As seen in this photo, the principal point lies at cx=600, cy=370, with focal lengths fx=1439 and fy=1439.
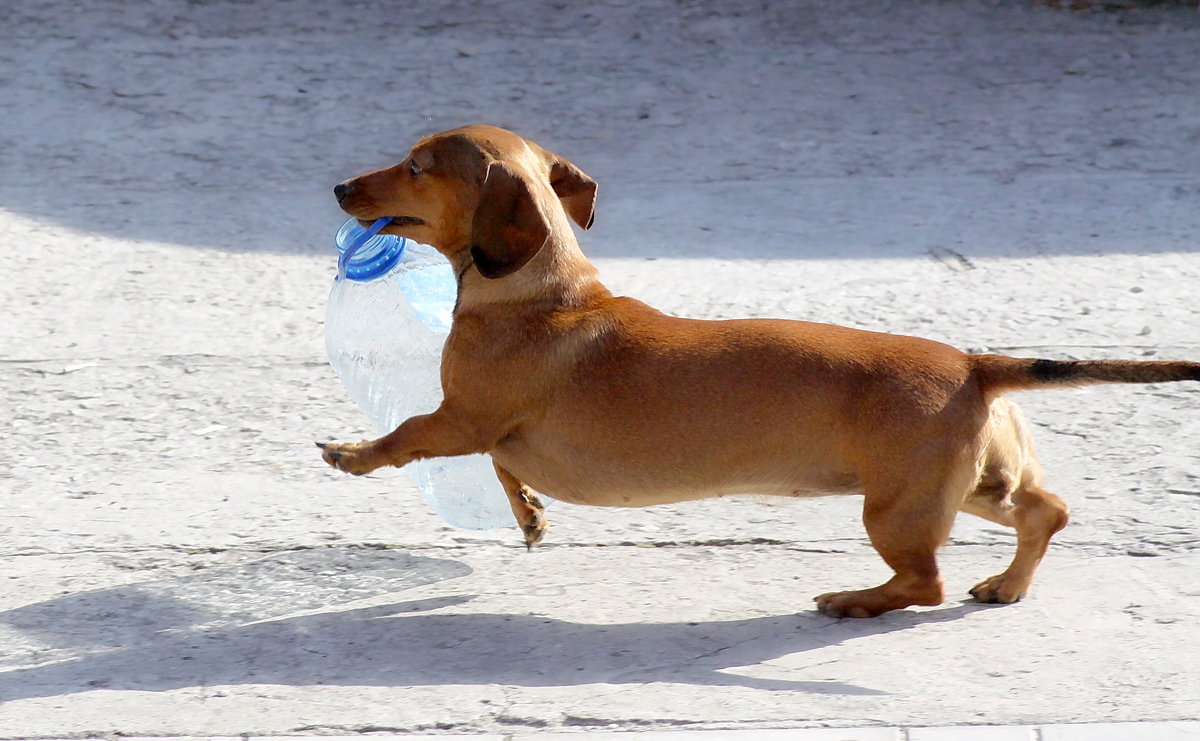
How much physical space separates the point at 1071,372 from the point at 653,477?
3.31ft

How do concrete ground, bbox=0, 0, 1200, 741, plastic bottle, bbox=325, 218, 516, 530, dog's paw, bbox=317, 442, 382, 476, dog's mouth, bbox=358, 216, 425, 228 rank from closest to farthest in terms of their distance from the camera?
concrete ground, bbox=0, 0, 1200, 741, dog's paw, bbox=317, 442, 382, 476, dog's mouth, bbox=358, 216, 425, 228, plastic bottle, bbox=325, 218, 516, 530

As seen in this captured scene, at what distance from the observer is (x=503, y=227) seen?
3.49 meters

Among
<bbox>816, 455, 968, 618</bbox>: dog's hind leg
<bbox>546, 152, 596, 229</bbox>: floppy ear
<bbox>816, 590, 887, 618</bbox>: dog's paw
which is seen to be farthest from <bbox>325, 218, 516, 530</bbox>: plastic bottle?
<bbox>816, 455, 968, 618</bbox>: dog's hind leg

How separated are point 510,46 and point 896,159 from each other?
9.86ft

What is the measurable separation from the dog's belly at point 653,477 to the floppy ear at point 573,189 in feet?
2.55

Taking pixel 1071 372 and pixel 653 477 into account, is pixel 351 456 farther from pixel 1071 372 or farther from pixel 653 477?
pixel 1071 372

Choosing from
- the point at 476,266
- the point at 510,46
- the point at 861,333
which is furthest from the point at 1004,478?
the point at 510,46

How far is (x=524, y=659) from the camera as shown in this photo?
3.36 metres

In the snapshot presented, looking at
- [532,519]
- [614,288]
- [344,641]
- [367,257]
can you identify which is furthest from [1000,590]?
[614,288]

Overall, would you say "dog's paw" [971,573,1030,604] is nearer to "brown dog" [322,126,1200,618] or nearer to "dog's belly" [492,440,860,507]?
"brown dog" [322,126,1200,618]

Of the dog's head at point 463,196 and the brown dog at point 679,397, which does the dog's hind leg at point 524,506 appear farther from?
the dog's head at point 463,196

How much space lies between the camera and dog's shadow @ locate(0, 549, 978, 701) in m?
3.27

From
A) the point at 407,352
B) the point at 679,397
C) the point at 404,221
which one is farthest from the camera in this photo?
the point at 407,352

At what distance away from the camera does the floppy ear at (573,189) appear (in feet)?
13.0
